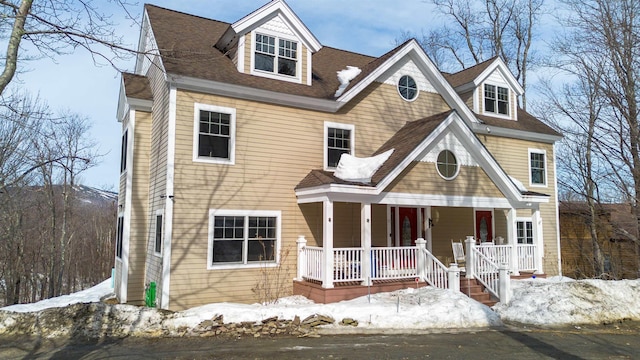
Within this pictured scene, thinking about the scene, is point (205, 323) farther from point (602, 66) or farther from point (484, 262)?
point (602, 66)

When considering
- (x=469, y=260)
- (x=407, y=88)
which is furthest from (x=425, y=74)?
(x=469, y=260)

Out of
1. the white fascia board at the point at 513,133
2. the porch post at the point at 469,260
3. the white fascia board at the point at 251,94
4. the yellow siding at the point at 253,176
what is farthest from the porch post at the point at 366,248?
the white fascia board at the point at 513,133

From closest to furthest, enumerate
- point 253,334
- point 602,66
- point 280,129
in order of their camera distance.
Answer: point 253,334
point 280,129
point 602,66

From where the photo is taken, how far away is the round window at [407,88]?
47.8 ft

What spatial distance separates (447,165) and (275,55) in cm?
605

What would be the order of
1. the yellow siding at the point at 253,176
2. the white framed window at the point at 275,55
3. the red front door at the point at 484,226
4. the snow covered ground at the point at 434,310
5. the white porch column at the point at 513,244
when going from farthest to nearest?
the red front door at the point at 484,226 < the white porch column at the point at 513,244 < the white framed window at the point at 275,55 < the yellow siding at the point at 253,176 < the snow covered ground at the point at 434,310

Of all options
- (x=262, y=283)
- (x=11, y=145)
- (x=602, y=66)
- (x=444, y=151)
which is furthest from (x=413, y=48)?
(x=11, y=145)

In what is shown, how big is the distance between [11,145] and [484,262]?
2119 cm

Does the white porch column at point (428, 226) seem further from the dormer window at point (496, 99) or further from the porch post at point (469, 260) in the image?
the dormer window at point (496, 99)

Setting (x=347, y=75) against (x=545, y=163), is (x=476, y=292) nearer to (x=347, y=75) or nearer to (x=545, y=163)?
(x=347, y=75)

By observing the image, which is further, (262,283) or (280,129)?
(280,129)

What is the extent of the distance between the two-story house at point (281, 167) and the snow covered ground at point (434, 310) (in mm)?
1307

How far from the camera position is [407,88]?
14.7 meters

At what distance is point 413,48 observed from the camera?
14312mm
